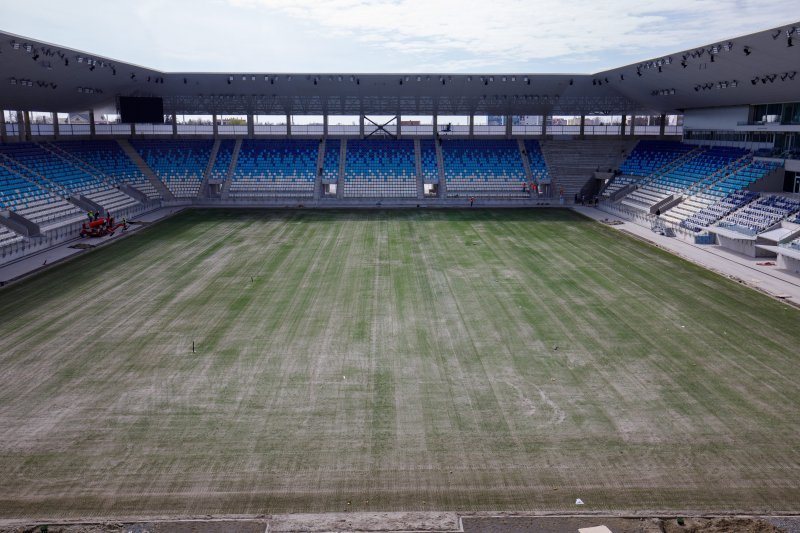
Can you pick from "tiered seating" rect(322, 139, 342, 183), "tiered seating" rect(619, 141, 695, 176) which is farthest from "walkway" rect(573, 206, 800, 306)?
"tiered seating" rect(322, 139, 342, 183)

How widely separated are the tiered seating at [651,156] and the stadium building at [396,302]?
0.61 metres

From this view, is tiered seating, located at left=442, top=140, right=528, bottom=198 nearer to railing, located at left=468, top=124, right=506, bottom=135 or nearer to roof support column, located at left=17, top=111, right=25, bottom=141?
railing, located at left=468, top=124, right=506, bottom=135

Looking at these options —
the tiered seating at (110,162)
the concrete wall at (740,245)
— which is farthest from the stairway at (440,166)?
the concrete wall at (740,245)

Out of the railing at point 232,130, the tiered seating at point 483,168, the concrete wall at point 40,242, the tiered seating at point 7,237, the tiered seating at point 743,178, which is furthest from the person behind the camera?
the railing at point 232,130

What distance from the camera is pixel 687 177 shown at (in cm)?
4825

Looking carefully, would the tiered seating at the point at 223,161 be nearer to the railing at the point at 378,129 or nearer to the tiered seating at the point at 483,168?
the railing at the point at 378,129

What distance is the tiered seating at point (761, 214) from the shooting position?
34.6m

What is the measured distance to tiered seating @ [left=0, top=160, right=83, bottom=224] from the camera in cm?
3803

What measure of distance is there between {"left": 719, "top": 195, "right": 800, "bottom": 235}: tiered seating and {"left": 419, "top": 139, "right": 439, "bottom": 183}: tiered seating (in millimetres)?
28770

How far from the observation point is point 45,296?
25609 millimetres

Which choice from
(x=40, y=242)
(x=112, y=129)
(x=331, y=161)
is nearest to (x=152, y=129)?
(x=112, y=129)

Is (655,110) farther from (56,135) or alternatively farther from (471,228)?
(56,135)

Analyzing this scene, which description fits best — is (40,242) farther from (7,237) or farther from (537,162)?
(537,162)

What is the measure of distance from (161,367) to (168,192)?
42.4 m
